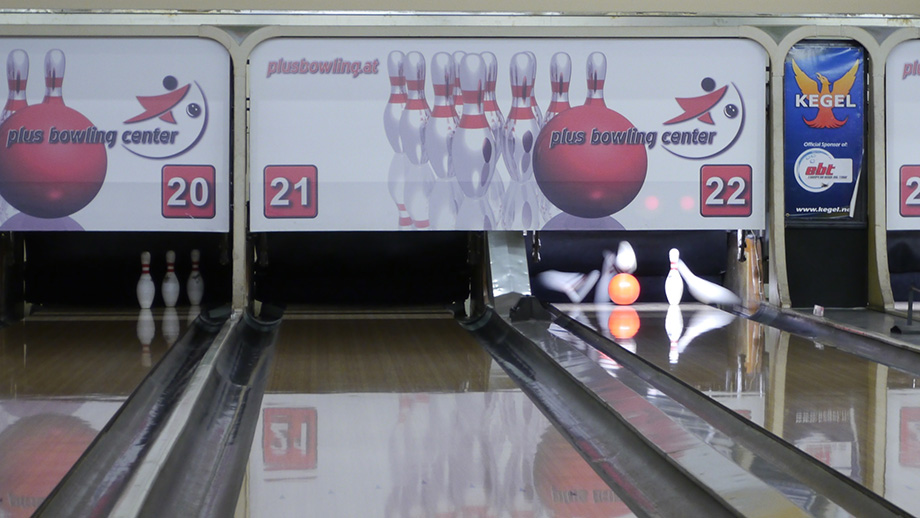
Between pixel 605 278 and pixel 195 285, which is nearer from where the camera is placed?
pixel 195 285

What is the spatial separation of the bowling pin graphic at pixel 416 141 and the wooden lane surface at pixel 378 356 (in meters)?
0.51

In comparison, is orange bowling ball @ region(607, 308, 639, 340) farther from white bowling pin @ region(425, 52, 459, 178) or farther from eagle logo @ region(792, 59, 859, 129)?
eagle logo @ region(792, 59, 859, 129)

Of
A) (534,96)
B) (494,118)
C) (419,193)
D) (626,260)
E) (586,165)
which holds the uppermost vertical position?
(534,96)

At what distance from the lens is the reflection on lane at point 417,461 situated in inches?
69.0

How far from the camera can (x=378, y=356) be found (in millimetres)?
3334

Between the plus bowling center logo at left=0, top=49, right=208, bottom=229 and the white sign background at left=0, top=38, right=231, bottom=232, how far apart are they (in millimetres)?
14

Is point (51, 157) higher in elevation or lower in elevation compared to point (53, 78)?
lower

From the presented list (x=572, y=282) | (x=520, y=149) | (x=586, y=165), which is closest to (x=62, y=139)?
(x=520, y=149)

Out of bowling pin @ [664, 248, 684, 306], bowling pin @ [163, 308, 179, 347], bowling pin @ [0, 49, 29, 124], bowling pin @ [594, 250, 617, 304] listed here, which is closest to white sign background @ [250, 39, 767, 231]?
bowling pin @ [664, 248, 684, 306]

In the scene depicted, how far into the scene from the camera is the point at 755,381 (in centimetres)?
272

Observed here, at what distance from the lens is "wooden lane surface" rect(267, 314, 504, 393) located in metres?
2.85

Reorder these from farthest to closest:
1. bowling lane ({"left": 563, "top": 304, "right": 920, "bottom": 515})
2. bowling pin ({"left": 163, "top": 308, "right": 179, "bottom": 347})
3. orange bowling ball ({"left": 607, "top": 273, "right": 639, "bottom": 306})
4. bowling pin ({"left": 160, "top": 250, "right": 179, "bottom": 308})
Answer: orange bowling ball ({"left": 607, "top": 273, "right": 639, "bottom": 306}), bowling pin ({"left": 160, "top": 250, "right": 179, "bottom": 308}), bowling pin ({"left": 163, "top": 308, "right": 179, "bottom": 347}), bowling lane ({"left": 563, "top": 304, "right": 920, "bottom": 515})

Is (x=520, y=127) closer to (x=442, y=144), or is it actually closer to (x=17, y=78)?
(x=442, y=144)

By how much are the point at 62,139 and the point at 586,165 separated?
90.6 inches
